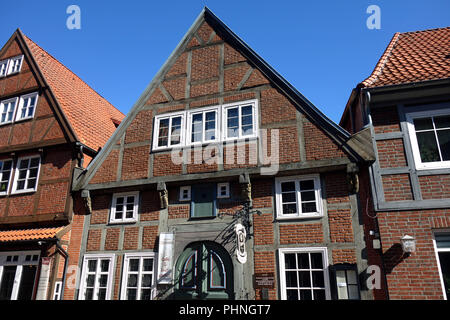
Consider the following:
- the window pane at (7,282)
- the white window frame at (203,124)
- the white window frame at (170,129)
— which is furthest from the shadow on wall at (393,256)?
the window pane at (7,282)

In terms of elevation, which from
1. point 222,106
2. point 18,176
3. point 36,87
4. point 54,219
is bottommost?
point 54,219

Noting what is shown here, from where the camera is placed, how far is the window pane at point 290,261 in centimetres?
884

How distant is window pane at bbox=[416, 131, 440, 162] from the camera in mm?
8477

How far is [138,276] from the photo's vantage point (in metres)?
9.95

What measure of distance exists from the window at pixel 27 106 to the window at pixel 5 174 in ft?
5.79

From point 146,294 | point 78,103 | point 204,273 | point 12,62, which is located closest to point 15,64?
point 12,62

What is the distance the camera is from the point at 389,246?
26.2 feet

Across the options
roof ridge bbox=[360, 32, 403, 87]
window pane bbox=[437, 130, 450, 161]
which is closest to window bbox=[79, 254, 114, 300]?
roof ridge bbox=[360, 32, 403, 87]

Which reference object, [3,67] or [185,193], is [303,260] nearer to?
[185,193]

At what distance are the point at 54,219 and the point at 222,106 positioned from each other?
657 centimetres

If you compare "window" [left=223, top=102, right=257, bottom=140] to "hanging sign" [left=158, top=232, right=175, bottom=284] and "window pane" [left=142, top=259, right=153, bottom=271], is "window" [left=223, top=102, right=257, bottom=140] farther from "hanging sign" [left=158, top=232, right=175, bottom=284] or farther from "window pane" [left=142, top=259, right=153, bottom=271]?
"window pane" [left=142, top=259, right=153, bottom=271]

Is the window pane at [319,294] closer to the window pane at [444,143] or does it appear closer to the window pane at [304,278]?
the window pane at [304,278]

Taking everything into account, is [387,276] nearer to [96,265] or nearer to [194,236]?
[194,236]
